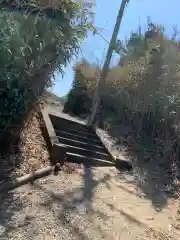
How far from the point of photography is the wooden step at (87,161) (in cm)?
760

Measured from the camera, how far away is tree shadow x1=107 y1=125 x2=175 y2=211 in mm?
7325

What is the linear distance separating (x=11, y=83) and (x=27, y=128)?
145 cm

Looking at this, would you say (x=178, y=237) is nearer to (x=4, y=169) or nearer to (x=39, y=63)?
(x=4, y=169)

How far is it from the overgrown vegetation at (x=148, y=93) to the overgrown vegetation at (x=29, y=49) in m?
4.37

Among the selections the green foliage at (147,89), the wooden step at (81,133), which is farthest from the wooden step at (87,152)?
the green foliage at (147,89)

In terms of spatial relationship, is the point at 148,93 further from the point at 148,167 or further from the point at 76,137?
the point at 76,137

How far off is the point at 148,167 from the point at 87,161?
6.42 ft

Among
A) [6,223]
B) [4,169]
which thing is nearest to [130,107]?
[4,169]

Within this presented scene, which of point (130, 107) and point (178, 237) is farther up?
point (130, 107)

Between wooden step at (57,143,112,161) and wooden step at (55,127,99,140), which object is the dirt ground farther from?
wooden step at (55,127,99,140)

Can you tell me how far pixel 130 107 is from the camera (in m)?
11.9

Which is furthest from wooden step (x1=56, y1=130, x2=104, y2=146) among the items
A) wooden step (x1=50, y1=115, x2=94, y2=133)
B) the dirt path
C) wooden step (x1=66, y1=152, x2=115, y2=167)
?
the dirt path

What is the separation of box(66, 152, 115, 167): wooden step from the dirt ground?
0.32 m

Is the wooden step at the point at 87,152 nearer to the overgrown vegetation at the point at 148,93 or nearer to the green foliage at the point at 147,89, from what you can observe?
the overgrown vegetation at the point at 148,93
